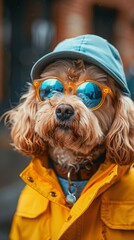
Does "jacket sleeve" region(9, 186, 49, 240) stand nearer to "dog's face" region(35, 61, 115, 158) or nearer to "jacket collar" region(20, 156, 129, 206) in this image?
"jacket collar" region(20, 156, 129, 206)

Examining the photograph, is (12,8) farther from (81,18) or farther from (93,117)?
(93,117)

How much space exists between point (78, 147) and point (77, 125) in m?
0.20

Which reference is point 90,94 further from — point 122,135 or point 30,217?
point 30,217

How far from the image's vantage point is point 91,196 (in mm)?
3150

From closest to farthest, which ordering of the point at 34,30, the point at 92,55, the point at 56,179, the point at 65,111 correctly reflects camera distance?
1. the point at 65,111
2. the point at 92,55
3. the point at 56,179
4. the point at 34,30

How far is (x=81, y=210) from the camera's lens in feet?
10.3

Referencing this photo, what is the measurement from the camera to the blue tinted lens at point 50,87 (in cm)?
328

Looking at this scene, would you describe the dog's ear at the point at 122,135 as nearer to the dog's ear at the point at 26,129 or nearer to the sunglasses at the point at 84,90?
the sunglasses at the point at 84,90

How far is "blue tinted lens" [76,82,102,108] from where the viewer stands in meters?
3.24

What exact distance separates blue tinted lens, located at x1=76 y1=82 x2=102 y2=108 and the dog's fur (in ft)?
0.15

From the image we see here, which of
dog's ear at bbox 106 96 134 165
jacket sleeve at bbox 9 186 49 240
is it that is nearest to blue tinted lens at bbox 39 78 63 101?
dog's ear at bbox 106 96 134 165

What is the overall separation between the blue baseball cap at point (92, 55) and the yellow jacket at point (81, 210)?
1.76 ft

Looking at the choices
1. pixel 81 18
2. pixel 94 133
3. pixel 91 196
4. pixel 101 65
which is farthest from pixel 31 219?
pixel 81 18

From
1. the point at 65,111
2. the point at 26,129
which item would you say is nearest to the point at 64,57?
the point at 65,111
